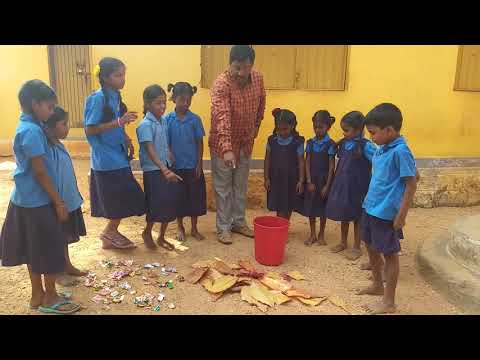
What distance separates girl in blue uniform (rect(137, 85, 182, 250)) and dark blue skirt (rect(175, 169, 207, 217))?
193 mm

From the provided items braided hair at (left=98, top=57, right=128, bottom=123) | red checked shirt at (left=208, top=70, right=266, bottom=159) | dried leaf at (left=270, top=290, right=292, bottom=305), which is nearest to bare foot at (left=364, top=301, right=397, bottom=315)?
dried leaf at (left=270, top=290, right=292, bottom=305)

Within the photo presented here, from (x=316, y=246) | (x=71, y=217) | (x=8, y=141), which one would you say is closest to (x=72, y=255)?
(x=71, y=217)

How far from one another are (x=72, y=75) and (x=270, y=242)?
22.4 feet

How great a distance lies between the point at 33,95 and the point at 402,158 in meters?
2.49

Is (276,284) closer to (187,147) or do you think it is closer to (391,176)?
(391,176)

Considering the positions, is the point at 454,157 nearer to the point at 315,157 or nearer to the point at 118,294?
the point at 315,157

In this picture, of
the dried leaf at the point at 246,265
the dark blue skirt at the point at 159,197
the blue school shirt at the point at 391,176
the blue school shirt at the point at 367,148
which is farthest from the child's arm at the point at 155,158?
the blue school shirt at the point at 391,176

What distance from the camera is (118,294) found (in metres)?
3.26

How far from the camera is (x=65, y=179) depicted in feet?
10.3

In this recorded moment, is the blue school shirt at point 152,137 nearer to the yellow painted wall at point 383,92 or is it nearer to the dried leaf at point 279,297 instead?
the yellow painted wall at point 383,92

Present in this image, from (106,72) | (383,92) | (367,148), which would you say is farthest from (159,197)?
(383,92)

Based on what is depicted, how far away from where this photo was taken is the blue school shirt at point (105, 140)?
3.58 metres

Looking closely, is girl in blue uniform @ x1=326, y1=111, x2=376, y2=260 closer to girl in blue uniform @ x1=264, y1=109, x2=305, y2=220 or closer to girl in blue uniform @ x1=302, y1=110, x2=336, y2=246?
girl in blue uniform @ x1=302, y1=110, x2=336, y2=246

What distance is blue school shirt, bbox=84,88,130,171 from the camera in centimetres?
358
